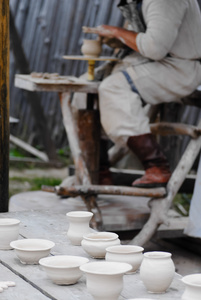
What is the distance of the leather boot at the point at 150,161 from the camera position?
546 centimetres

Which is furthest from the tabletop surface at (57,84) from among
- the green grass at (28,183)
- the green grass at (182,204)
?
the green grass at (28,183)

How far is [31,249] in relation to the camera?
9.70ft

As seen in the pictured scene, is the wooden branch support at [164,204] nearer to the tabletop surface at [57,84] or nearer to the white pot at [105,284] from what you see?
the tabletop surface at [57,84]

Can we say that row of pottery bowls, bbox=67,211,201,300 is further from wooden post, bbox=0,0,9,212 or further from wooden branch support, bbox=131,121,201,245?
wooden branch support, bbox=131,121,201,245

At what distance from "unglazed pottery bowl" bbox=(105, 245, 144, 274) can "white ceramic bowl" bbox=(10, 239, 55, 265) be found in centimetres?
30

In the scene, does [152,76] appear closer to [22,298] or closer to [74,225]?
[74,225]

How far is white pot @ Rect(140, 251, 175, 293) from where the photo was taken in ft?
8.52

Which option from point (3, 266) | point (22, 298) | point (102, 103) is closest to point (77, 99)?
point (102, 103)

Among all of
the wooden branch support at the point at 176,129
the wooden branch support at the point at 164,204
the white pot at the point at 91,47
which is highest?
the white pot at the point at 91,47

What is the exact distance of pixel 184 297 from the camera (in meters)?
2.41

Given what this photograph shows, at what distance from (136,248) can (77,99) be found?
3.40m

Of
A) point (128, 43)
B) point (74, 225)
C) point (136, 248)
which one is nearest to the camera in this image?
point (136, 248)

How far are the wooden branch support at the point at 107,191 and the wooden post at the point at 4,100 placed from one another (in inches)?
40.1

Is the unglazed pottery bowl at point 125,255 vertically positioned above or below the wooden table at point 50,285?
above
